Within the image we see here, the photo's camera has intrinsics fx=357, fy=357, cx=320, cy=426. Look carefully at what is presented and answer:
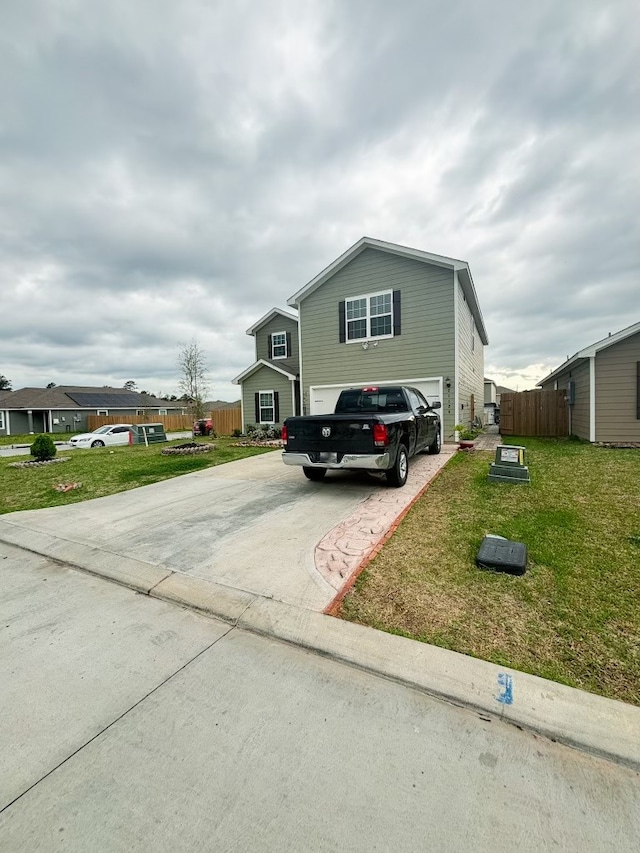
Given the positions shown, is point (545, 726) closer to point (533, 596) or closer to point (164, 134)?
point (533, 596)

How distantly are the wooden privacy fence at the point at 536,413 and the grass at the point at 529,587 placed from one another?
9660 millimetres

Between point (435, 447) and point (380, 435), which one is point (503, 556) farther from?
point (435, 447)

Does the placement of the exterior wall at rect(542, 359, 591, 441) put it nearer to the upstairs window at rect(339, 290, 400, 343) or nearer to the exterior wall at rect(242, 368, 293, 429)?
the upstairs window at rect(339, 290, 400, 343)

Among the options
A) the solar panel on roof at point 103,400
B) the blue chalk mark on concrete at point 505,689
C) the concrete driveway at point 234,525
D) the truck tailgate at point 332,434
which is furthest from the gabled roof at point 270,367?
the solar panel on roof at point 103,400

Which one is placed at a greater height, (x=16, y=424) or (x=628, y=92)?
(x=628, y=92)

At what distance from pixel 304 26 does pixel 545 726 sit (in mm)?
10793

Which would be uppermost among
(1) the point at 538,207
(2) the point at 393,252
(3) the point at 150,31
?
(3) the point at 150,31

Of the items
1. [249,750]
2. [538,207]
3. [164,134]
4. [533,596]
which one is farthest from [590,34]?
[249,750]

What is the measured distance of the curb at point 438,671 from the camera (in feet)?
5.88

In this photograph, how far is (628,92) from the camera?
310 inches

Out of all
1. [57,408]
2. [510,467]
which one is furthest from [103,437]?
[57,408]

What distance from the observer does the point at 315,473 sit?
23.3ft

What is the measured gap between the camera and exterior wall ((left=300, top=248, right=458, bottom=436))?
476 inches

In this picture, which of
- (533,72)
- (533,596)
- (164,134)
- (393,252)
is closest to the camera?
(533,596)
